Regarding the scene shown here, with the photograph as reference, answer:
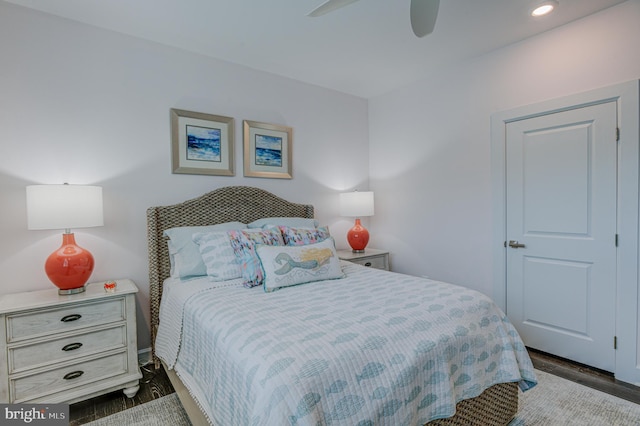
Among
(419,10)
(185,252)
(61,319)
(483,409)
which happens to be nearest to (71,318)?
(61,319)

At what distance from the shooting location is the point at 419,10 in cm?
175

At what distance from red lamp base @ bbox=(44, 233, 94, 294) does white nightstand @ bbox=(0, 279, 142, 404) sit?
0.07 m

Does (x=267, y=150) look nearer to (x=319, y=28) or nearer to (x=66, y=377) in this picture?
(x=319, y=28)

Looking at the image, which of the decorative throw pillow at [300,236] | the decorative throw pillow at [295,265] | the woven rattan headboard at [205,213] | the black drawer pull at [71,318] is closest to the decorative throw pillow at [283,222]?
the woven rattan headboard at [205,213]

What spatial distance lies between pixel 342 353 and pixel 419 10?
1809 millimetres

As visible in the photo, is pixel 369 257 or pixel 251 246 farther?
pixel 369 257

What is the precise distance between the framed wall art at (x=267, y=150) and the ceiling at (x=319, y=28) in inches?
23.5

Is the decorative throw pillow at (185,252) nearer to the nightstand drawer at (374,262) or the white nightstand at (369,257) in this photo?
the white nightstand at (369,257)

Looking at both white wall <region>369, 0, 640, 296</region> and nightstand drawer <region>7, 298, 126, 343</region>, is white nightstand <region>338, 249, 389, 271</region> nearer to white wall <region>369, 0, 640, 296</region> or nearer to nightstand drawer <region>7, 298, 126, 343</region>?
white wall <region>369, 0, 640, 296</region>

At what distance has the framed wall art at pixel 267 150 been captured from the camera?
3.10 meters

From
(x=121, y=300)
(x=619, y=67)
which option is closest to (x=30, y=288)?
(x=121, y=300)

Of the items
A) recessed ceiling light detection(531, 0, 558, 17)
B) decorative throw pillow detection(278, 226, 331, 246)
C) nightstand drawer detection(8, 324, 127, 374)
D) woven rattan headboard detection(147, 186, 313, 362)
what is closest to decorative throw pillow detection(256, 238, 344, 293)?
decorative throw pillow detection(278, 226, 331, 246)

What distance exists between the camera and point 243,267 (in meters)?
2.17

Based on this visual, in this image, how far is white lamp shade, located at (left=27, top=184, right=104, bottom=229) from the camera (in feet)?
6.25
